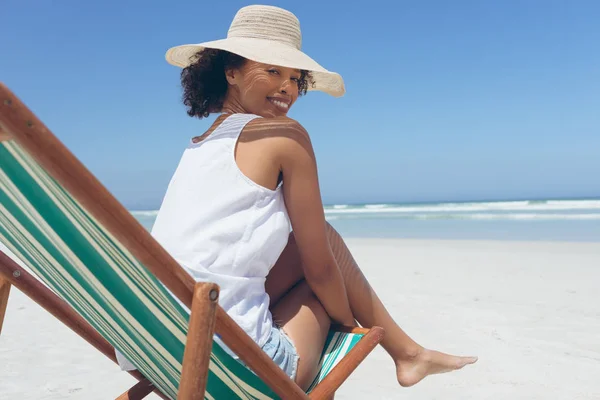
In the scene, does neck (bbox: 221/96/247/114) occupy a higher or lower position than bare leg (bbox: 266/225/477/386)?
higher

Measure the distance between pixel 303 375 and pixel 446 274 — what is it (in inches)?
239

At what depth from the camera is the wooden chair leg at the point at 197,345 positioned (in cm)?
126

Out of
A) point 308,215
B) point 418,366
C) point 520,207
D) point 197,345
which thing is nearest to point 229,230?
point 308,215

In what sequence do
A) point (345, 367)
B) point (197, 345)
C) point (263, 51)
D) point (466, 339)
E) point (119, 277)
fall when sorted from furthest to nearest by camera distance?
1. point (466, 339)
2. point (263, 51)
3. point (345, 367)
4. point (119, 277)
5. point (197, 345)

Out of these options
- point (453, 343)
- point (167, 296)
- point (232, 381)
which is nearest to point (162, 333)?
point (167, 296)

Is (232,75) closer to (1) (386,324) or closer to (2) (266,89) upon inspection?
(2) (266,89)

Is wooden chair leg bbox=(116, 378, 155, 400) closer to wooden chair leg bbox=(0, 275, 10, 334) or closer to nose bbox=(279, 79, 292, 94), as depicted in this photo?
wooden chair leg bbox=(0, 275, 10, 334)

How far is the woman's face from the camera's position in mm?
2117

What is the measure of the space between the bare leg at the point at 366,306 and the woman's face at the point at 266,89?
465 millimetres

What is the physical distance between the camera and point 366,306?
2207 millimetres

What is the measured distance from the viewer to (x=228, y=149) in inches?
72.0

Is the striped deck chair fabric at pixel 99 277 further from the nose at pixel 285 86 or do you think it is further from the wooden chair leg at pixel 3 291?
the nose at pixel 285 86

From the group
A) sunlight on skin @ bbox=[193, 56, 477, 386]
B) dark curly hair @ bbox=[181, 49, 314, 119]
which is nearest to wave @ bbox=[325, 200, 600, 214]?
sunlight on skin @ bbox=[193, 56, 477, 386]

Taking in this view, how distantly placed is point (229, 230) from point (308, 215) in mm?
274
